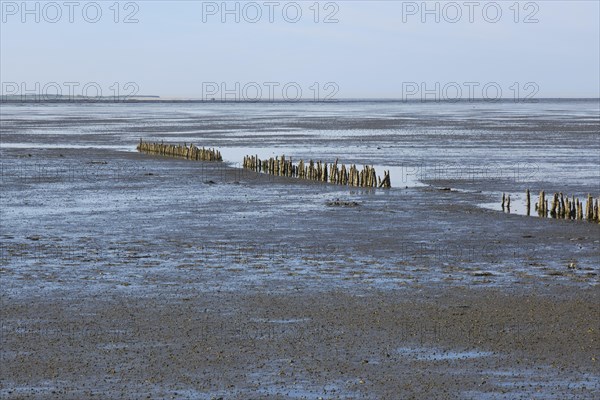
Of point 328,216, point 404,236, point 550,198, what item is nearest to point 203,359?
point 404,236

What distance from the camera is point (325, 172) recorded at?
42.0m

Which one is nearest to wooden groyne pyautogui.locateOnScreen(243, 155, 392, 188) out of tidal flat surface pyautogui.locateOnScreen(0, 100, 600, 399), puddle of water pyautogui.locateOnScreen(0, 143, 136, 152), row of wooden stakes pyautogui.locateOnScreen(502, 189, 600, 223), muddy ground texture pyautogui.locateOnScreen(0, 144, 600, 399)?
tidal flat surface pyautogui.locateOnScreen(0, 100, 600, 399)

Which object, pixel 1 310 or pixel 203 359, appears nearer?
pixel 203 359

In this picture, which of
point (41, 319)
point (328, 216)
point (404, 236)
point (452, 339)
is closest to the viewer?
point (452, 339)

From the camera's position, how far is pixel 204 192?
1478 inches

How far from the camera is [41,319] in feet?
52.3

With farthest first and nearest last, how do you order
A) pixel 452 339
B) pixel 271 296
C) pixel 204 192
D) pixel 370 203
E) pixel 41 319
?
pixel 204 192
pixel 370 203
pixel 271 296
pixel 41 319
pixel 452 339

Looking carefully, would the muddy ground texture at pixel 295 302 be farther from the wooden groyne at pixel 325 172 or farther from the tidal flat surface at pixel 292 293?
the wooden groyne at pixel 325 172

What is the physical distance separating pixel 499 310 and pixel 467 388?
491 cm

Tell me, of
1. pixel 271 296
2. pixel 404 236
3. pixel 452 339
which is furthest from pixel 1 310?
pixel 404 236

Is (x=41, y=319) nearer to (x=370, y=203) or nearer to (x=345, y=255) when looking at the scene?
(x=345, y=255)

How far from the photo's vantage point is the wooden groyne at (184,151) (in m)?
54.5

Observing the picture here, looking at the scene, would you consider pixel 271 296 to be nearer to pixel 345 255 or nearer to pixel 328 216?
pixel 345 255

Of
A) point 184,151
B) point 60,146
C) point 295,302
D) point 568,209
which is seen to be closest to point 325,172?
point 568,209
